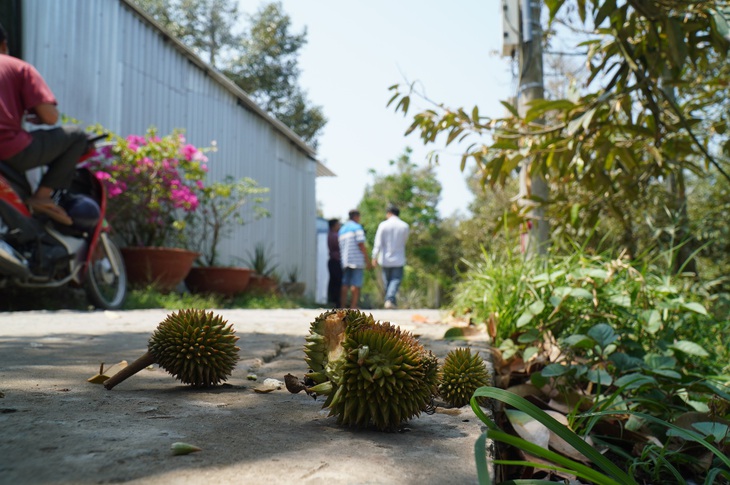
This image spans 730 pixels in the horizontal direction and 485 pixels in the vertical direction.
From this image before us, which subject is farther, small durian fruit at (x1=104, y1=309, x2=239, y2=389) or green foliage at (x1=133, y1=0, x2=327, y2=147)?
green foliage at (x1=133, y1=0, x2=327, y2=147)

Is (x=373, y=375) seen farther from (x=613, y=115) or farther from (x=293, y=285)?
(x=293, y=285)

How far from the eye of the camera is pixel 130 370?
154 centimetres

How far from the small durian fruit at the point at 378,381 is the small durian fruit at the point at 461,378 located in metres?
0.31

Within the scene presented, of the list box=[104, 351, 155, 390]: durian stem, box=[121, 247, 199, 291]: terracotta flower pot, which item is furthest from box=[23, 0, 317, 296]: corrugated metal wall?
box=[104, 351, 155, 390]: durian stem

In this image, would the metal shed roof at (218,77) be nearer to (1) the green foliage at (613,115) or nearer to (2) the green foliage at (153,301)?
(2) the green foliage at (153,301)

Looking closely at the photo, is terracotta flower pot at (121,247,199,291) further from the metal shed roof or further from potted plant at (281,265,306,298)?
potted plant at (281,265,306,298)

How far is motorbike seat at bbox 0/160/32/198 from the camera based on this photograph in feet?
15.6

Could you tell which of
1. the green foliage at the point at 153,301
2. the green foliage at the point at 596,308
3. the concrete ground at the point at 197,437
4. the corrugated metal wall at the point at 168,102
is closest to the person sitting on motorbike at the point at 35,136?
the green foliage at the point at 153,301

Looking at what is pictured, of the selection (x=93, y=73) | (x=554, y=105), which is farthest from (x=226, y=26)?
(x=554, y=105)

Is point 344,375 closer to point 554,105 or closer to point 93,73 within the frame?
point 554,105

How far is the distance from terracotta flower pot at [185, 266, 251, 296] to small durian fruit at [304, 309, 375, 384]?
26.2ft

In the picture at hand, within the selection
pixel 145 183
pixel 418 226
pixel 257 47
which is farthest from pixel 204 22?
pixel 145 183

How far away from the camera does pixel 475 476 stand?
94 cm

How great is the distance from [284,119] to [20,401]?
2582 centimetres
